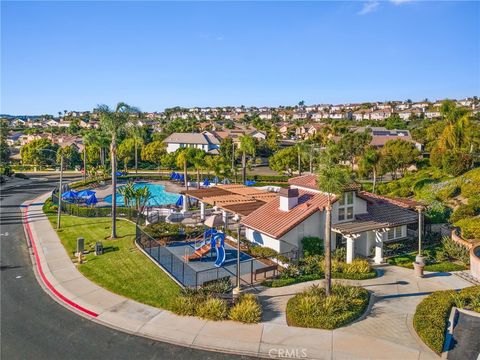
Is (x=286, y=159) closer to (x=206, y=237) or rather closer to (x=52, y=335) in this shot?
(x=206, y=237)

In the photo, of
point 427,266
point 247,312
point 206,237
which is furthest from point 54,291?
point 427,266

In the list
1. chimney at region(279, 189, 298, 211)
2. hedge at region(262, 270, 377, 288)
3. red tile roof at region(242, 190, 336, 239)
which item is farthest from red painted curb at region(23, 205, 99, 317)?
chimney at region(279, 189, 298, 211)

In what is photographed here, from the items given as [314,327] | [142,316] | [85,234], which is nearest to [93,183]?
[85,234]

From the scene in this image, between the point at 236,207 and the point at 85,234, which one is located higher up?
the point at 236,207

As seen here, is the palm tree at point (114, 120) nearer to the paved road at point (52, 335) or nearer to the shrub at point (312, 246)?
the paved road at point (52, 335)

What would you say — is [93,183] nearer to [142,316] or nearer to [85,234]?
[85,234]

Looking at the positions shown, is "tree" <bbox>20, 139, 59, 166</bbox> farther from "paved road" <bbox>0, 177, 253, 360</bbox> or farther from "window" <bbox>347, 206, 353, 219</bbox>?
"window" <bbox>347, 206, 353, 219</bbox>
